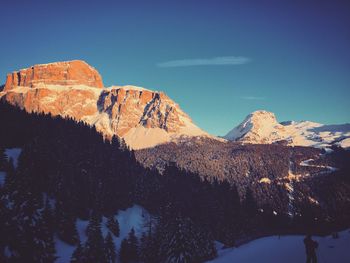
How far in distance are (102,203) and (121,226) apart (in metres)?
8.03

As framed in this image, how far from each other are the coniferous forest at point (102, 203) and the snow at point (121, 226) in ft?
5.28

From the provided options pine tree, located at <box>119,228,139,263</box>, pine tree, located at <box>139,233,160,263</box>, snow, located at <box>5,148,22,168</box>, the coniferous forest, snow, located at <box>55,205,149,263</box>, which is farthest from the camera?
snow, located at <box>5,148,22,168</box>

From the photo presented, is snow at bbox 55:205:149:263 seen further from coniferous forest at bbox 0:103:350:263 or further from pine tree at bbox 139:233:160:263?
pine tree at bbox 139:233:160:263

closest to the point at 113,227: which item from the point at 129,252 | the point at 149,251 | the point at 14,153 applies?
the point at 129,252

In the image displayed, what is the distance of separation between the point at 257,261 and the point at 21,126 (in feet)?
291

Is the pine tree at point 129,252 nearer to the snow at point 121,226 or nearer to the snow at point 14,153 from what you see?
the snow at point 121,226

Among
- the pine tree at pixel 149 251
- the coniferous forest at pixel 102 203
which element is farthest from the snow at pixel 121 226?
the pine tree at pixel 149 251

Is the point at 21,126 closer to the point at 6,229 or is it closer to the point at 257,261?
the point at 6,229

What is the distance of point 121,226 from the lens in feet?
292

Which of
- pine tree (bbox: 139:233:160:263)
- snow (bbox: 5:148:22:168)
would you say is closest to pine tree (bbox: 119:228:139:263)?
pine tree (bbox: 139:233:160:263)

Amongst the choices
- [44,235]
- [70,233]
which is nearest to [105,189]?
[70,233]

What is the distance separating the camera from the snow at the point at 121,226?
213 feet

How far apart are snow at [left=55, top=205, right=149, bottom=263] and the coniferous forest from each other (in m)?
1.61

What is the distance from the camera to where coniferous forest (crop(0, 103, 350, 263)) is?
51.8 metres
